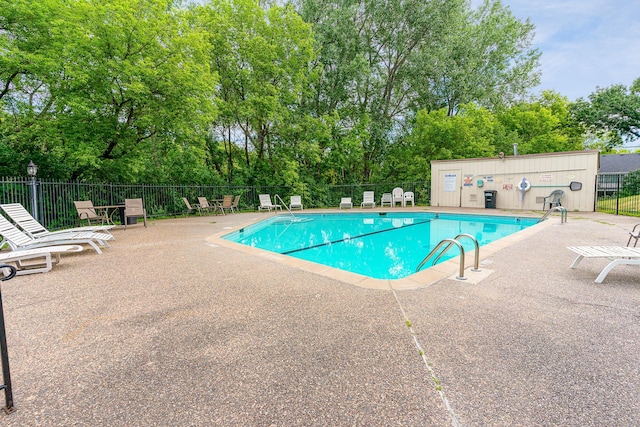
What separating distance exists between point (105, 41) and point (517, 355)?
452 inches

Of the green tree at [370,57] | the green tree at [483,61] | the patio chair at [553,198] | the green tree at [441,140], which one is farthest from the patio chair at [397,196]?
the green tree at [483,61]

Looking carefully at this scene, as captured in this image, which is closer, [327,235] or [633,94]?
[327,235]

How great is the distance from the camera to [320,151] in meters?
17.1

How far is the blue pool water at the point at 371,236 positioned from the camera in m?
6.20

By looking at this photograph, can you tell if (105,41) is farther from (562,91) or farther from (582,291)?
(562,91)

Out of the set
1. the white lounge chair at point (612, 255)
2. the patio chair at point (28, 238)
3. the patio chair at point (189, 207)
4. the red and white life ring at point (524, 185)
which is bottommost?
the white lounge chair at point (612, 255)

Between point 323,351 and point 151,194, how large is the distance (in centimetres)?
1176

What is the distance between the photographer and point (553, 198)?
12.2m

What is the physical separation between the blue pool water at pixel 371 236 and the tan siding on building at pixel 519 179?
9.81 ft

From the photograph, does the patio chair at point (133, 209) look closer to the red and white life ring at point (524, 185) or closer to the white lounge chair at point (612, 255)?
the white lounge chair at point (612, 255)

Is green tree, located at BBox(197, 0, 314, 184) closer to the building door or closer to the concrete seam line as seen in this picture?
the building door

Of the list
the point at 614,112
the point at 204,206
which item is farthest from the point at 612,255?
the point at 614,112

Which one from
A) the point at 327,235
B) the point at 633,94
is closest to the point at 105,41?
the point at 327,235

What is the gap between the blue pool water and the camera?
6.20m
